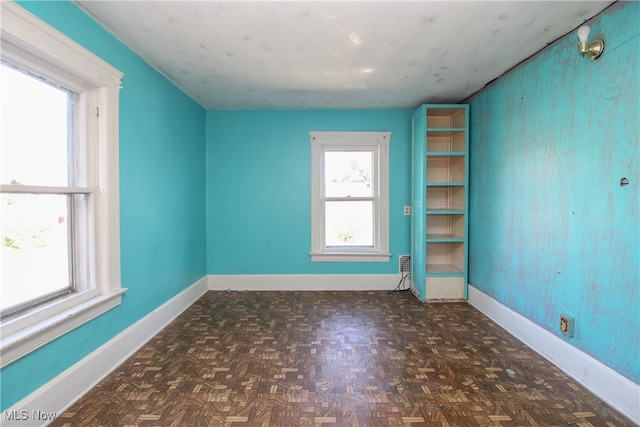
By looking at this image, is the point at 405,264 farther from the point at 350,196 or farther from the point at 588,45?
the point at 588,45

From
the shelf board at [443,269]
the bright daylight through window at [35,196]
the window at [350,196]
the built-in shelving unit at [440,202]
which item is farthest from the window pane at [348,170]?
the bright daylight through window at [35,196]

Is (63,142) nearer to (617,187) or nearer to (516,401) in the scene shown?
(516,401)

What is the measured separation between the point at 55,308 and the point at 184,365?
2.90 feet

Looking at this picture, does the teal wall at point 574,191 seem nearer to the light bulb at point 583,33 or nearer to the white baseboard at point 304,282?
the light bulb at point 583,33

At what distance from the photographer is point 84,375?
187 centimetres

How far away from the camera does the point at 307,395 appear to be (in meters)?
1.84

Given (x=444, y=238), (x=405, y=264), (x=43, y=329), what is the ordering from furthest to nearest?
(x=405, y=264), (x=444, y=238), (x=43, y=329)

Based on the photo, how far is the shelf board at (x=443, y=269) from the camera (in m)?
3.55

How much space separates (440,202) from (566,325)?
2.04 metres

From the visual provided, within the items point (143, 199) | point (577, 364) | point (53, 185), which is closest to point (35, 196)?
point (53, 185)

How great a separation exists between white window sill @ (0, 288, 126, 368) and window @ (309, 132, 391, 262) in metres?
2.51

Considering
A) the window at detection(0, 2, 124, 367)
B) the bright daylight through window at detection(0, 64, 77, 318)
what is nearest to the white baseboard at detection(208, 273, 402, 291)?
the window at detection(0, 2, 124, 367)

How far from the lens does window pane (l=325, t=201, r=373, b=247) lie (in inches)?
162

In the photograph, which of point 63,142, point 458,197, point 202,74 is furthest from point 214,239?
point 458,197
